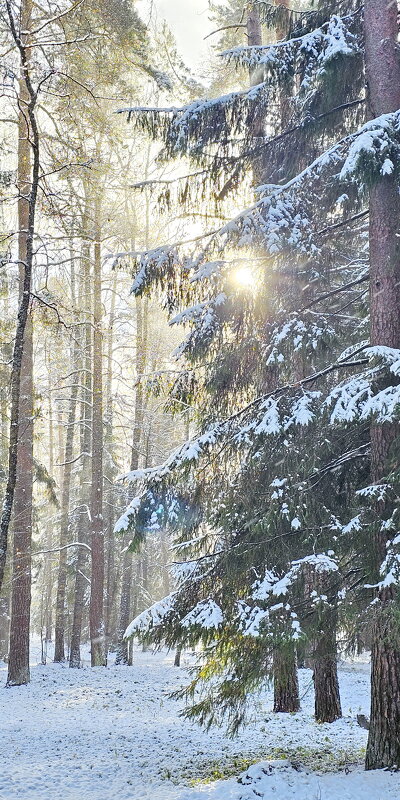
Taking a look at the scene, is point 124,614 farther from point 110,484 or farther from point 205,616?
point 205,616

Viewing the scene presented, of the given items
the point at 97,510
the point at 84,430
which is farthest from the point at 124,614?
the point at 84,430

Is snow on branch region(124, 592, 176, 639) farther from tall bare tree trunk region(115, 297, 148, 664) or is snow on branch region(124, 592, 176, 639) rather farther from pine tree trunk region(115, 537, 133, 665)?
pine tree trunk region(115, 537, 133, 665)

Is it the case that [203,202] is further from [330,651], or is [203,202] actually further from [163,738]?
[163,738]

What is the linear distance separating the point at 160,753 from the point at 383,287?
263 inches

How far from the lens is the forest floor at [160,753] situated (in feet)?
17.7

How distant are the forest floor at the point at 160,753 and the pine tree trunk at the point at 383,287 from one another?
383 millimetres

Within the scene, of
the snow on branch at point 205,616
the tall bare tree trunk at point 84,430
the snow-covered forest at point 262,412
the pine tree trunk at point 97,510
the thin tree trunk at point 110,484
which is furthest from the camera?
the thin tree trunk at point 110,484

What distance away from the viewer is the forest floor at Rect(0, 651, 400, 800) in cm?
541

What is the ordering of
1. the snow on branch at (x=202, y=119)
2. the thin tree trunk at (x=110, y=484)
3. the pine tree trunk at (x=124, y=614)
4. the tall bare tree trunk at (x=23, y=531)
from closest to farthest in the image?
the snow on branch at (x=202, y=119) → the tall bare tree trunk at (x=23, y=531) → the pine tree trunk at (x=124, y=614) → the thin tree trunk at (x=110, y=484)

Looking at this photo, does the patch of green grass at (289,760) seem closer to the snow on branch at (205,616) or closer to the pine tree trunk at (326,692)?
the pine tree trunk at (326,692)

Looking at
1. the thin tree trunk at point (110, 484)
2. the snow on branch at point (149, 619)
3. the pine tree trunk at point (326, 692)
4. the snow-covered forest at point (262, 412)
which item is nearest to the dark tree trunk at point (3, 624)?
the thin tree trunk at point (110, 484)

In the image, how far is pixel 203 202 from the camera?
721 cm

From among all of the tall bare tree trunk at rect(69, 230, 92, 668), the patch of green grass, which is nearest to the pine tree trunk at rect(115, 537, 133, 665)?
the tall bare tree trunk at rect(69, 230, 92, 668)

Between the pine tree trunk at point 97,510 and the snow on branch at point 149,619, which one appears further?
the pine tree trunk at point 97,510
